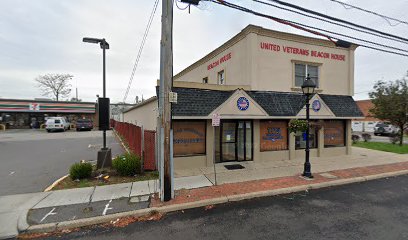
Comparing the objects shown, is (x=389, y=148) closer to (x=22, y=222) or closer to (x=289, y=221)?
(x=289, y=221)

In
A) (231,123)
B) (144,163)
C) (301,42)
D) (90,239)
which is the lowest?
(90,239)

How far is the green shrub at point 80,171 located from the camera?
7.49 meters

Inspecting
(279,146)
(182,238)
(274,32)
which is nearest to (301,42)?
(274,32)

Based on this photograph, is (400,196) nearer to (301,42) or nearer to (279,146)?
(279,146)

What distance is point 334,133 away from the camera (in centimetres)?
1222

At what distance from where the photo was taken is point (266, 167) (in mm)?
9352

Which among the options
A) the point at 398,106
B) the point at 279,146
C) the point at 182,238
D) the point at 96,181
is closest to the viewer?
the point at 182,238

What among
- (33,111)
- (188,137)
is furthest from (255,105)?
(33,111)

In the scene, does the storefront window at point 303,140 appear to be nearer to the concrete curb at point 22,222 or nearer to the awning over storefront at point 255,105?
the awning over storefront at point 255,105

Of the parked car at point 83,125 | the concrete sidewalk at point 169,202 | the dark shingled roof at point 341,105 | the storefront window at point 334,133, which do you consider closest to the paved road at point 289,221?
the concrete sidewalk at point 169,202

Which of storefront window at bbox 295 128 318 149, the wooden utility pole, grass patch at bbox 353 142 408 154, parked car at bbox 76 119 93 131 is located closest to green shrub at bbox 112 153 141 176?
the wooden utility pole

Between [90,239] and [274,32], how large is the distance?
1096cm

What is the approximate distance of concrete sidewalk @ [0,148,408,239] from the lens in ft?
15.8

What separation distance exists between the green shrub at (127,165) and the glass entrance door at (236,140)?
400cm
